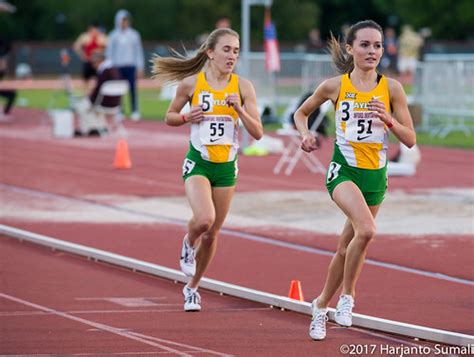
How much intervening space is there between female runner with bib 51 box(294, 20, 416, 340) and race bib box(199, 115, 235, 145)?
97cm

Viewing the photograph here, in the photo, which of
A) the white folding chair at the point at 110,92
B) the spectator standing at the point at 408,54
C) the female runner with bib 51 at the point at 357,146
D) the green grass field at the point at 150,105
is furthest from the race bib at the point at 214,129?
the spectator standing at the point at 408,54

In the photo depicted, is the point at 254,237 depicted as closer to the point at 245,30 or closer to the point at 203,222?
the point at 203,222

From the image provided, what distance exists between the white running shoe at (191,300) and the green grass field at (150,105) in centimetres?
1508

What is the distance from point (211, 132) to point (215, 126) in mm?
51

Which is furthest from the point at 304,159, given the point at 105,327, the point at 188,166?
the point at 105,327

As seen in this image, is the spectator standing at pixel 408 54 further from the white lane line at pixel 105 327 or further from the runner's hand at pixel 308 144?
the runner's hand at pixel 308 144

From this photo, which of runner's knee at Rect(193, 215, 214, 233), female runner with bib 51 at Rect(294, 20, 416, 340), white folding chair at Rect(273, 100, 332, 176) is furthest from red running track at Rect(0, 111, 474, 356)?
runner's knee at Rect(193, 215, 214, 233)

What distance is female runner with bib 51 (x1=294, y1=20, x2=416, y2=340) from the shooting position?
7.98 m

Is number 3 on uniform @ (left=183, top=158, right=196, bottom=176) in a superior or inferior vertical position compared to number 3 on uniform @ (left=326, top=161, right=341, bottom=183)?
inferior

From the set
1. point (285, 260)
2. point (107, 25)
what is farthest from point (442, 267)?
point (107, 25)

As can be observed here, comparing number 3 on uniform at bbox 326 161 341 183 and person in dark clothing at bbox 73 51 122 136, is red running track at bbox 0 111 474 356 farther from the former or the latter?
person in dark clothing at bbox 73 51 122 136

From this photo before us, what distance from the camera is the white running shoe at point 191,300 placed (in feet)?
29.8

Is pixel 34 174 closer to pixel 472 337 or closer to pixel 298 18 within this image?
pixel 472 337

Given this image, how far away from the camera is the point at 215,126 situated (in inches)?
356
